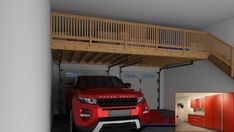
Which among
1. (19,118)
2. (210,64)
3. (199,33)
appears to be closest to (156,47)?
(199,33)

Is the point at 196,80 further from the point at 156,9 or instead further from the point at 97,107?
the point at 97,107

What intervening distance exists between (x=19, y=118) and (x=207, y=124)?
938 centimetres

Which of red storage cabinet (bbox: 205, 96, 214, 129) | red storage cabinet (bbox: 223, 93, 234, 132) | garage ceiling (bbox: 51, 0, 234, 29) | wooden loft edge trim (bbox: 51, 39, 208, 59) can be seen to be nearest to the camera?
wooden loft edge trim (bbox: 51, 39, 208, 59)

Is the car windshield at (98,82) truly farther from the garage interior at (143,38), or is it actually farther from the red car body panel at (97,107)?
the garage interior at (143,38)

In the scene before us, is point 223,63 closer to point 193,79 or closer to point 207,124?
point 193,79

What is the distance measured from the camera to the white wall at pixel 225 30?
306 inches

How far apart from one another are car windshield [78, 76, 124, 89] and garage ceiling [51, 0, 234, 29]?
2.37m

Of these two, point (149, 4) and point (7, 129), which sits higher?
point (149, 4)

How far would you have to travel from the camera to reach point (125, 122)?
4.74m

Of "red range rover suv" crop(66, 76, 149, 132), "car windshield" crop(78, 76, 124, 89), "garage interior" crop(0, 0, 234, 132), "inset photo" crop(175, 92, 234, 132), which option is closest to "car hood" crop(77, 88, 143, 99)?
"red range rover suv" crop(66, 76, 149, 132)

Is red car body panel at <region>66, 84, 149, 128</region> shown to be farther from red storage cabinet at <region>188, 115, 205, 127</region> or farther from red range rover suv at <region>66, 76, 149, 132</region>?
red storage cabinet at <region>188, 115, 205, 127</region>

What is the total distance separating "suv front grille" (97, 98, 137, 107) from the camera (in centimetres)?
478

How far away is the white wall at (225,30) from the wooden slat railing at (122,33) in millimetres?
932

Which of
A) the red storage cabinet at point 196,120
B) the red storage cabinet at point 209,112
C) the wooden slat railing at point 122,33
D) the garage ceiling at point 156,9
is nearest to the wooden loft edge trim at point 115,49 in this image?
the wooden slat railing at point 122,33
